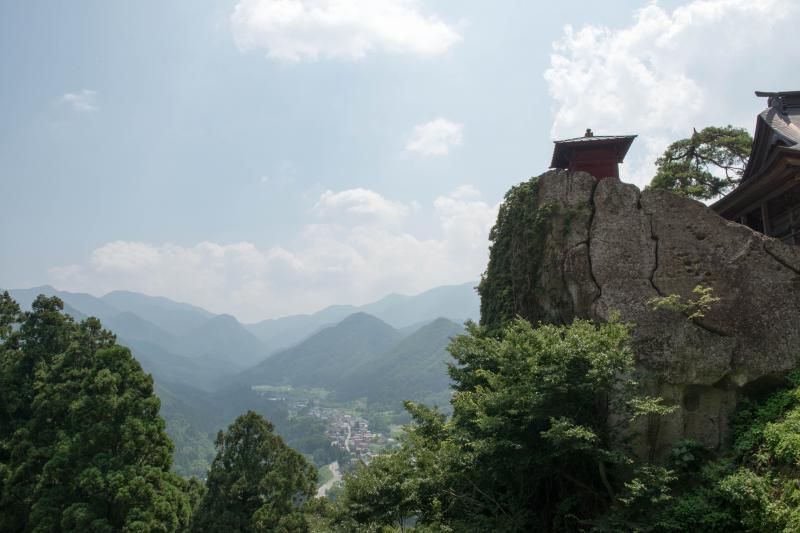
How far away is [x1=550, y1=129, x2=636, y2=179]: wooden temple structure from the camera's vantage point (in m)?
16.2

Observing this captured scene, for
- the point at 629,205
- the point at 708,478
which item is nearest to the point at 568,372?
the point at 708,478

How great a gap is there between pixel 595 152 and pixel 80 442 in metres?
20.1

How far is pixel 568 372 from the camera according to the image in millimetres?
8797

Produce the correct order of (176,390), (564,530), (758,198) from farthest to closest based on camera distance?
(176,390) < (758,198) < (564,530)

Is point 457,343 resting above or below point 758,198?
below

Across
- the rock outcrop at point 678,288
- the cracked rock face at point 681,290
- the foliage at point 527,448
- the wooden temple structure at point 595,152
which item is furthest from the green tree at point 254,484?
the wooden temple structure at point 595,152

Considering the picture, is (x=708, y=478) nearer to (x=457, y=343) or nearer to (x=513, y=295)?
(x=457, y=343)

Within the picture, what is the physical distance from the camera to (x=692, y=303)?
37.5 ft

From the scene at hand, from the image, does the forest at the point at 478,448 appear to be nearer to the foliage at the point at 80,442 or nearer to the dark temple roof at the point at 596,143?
the foliage at the point at 80,442

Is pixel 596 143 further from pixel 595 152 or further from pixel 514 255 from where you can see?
pixel 514 255

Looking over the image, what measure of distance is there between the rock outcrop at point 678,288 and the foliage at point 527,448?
133 cm

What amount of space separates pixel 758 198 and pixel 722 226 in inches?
140

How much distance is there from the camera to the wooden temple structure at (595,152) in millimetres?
16250

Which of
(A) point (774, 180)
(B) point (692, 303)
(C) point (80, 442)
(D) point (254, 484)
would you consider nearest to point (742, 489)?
(B) point (692, 303)
